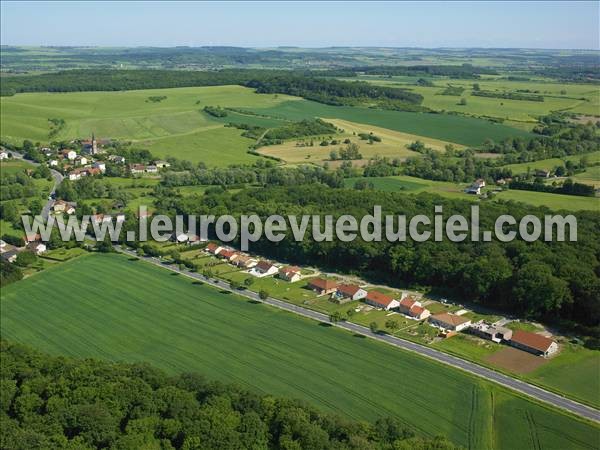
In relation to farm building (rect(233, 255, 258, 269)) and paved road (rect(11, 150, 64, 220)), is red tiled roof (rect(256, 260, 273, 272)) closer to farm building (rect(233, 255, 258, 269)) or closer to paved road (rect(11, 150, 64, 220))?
farm building (rect(233, 255, 258, 269))

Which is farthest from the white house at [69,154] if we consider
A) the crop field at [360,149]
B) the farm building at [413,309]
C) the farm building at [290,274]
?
the farm building at [413,309]

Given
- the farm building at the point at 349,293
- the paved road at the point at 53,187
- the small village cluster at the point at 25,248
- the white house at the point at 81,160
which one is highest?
the white house at the point at 81,160

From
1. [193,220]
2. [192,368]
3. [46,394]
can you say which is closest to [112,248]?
[193,220]

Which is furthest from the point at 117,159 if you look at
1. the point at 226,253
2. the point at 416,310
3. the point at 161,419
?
the point at 161,419

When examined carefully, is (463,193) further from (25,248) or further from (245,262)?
(25,248)

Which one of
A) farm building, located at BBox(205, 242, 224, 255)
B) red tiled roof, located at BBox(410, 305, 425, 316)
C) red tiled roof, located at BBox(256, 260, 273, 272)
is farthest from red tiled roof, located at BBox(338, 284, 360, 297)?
farm building, located at BBox(205, 242, 224, 255)

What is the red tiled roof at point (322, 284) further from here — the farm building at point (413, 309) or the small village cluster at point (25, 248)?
the small village cluster at point (25, 248)

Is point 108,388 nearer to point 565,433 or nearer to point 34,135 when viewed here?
point 565,433
